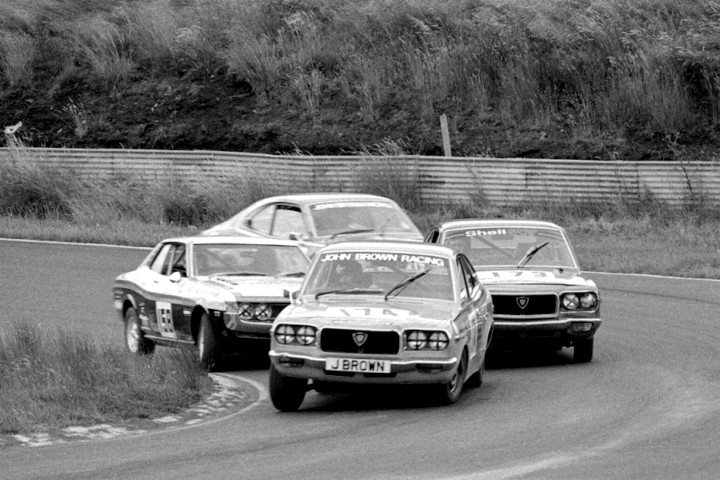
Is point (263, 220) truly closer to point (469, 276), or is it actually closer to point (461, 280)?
point (469, 276)

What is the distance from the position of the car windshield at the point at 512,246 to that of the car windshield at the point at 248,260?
5.43ft

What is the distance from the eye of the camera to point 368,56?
3569 cm

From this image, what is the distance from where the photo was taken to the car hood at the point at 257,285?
1370 centimetres

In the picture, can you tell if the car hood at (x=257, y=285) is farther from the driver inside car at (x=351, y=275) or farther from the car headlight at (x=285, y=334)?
the car headlight at (x=285, y=334)

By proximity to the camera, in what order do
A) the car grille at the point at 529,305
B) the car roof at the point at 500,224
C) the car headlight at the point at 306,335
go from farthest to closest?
the car roof at the point at 500,224, the car grille at the point at 529,305, the car headlight at the point at 306,335

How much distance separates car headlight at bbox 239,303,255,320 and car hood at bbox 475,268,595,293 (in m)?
2.21

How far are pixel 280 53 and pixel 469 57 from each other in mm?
6008

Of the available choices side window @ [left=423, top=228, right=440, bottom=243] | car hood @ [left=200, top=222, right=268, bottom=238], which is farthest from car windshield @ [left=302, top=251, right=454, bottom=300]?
car hood @ [left=200, top=222, right=268, bottom=238]

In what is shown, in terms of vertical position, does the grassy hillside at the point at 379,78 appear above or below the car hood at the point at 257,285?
above

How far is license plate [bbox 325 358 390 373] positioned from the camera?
10719 mm

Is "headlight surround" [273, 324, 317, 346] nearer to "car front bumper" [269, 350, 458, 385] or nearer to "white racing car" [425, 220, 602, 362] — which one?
"car front bumper" [269, 350, 458, 385]

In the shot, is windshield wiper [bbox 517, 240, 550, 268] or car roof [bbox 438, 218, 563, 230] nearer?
windshield wiper [bbox 517, 240, 550, 268]

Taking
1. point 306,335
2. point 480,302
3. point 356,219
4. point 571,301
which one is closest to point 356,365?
point 306,335

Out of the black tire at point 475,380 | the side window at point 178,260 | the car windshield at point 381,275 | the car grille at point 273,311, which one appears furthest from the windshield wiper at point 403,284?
the side window at point 178,260
